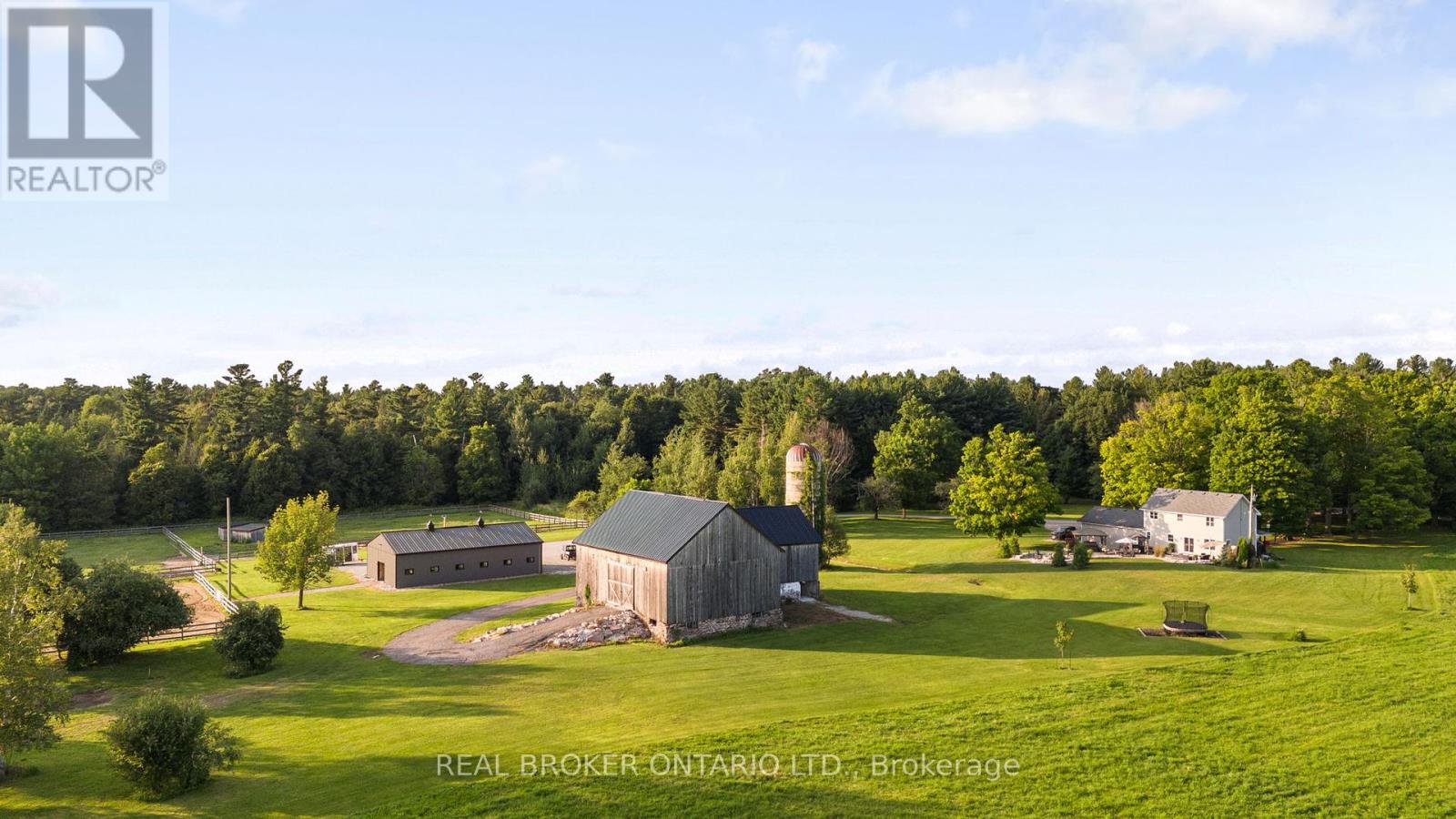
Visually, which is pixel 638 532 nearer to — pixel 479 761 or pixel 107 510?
pixel 479 761

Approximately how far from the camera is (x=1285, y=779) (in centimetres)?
1934

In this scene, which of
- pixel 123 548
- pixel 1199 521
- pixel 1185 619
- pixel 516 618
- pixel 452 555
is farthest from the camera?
pixel 123 548

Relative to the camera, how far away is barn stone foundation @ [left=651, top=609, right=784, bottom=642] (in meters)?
35.0

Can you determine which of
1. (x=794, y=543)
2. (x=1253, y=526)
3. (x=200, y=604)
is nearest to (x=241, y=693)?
(x=200, y=604)

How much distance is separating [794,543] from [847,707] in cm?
1873

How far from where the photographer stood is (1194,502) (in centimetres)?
5572

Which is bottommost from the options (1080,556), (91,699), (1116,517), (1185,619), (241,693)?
(91,699)

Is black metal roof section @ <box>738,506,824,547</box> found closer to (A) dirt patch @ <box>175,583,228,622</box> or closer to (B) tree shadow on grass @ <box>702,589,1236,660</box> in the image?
(B) tree shadow on grass @ <box>702,589,1236,660</box>

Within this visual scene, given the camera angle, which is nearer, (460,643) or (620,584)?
(460,643)

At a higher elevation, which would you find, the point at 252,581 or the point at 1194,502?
the point at 1194,502

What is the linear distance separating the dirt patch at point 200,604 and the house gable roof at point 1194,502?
57296 mm

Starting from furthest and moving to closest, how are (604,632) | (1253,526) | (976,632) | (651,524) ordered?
(1253,526) < (651,524) < (976,632) < (604,632)

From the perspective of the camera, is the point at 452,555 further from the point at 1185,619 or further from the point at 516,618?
the point at 1185,619

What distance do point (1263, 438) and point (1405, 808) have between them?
4660 cm
